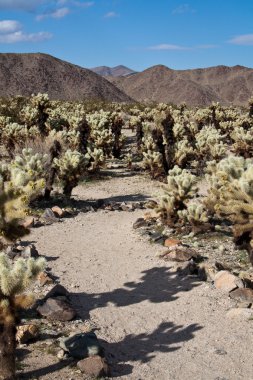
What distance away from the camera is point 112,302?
8352 millimetres

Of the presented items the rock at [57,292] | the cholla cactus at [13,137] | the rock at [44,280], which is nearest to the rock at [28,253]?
the rock at [44,280]

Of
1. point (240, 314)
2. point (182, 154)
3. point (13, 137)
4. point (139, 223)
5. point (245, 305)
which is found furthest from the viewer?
point (13, 137)

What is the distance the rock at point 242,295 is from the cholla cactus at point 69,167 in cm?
837

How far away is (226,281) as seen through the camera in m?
8.55

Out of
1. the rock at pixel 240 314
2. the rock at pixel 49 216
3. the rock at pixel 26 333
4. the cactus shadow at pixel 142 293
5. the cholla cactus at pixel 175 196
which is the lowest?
the rock at pixel 240 314

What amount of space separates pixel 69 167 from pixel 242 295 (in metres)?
8.66

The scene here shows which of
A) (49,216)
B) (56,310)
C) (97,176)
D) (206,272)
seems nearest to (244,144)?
(97,176)

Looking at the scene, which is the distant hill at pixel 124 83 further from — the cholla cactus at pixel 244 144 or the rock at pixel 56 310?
the rock at pixel 56 310

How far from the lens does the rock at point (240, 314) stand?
7.56 metres

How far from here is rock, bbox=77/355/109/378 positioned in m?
5.78

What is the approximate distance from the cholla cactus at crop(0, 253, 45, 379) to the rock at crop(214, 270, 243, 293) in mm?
4158

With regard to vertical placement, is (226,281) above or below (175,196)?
below

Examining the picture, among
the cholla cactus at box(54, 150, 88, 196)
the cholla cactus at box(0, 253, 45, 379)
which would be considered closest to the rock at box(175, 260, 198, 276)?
the cholla cactus at box(0, 253, 45, 379)

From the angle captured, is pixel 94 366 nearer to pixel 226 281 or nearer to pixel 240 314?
pixel 240 314
